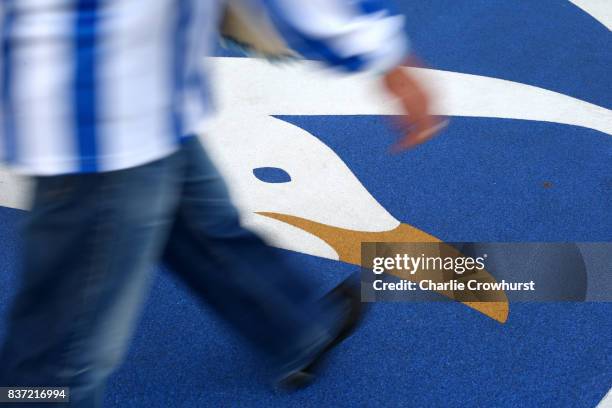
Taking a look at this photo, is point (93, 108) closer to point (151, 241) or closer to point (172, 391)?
point (151, 241)

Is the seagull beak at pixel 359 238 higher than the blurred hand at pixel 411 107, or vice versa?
the blurred hand at pixel 411 107

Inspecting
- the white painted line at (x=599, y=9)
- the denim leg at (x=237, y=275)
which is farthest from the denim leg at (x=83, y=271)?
the white painted line at (x=599, y=9)

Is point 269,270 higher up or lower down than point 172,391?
higher up

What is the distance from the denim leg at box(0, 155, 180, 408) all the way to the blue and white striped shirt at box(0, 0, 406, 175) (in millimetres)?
47

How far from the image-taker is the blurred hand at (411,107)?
120 cm

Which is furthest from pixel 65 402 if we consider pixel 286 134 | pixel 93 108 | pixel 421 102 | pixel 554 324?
pixel 286 134

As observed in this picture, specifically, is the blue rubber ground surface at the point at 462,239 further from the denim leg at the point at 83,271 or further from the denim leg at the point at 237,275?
the denim leg at the point at 83,271

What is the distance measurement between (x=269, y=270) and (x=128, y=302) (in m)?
0.32

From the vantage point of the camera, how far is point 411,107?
1.21m

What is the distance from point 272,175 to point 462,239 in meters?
0.60

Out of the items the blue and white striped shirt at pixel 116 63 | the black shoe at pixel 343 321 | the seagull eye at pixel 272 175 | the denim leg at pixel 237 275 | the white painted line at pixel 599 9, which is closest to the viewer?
the blue and white striped shirt at pixel 116 63

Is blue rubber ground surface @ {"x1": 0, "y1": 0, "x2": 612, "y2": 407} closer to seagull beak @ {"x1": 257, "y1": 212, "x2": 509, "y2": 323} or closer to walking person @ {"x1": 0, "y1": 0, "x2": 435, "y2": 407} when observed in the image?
seagull beak @ {"x1": 257, "y1": 212, "x2": 509, "y2": 323}

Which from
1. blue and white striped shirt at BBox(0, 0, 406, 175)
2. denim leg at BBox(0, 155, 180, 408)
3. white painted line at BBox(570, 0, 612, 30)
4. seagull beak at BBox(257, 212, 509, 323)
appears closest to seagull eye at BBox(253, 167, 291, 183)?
seagull beak at BBox(257, 212, 509, 323)

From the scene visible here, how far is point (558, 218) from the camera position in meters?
2.21
